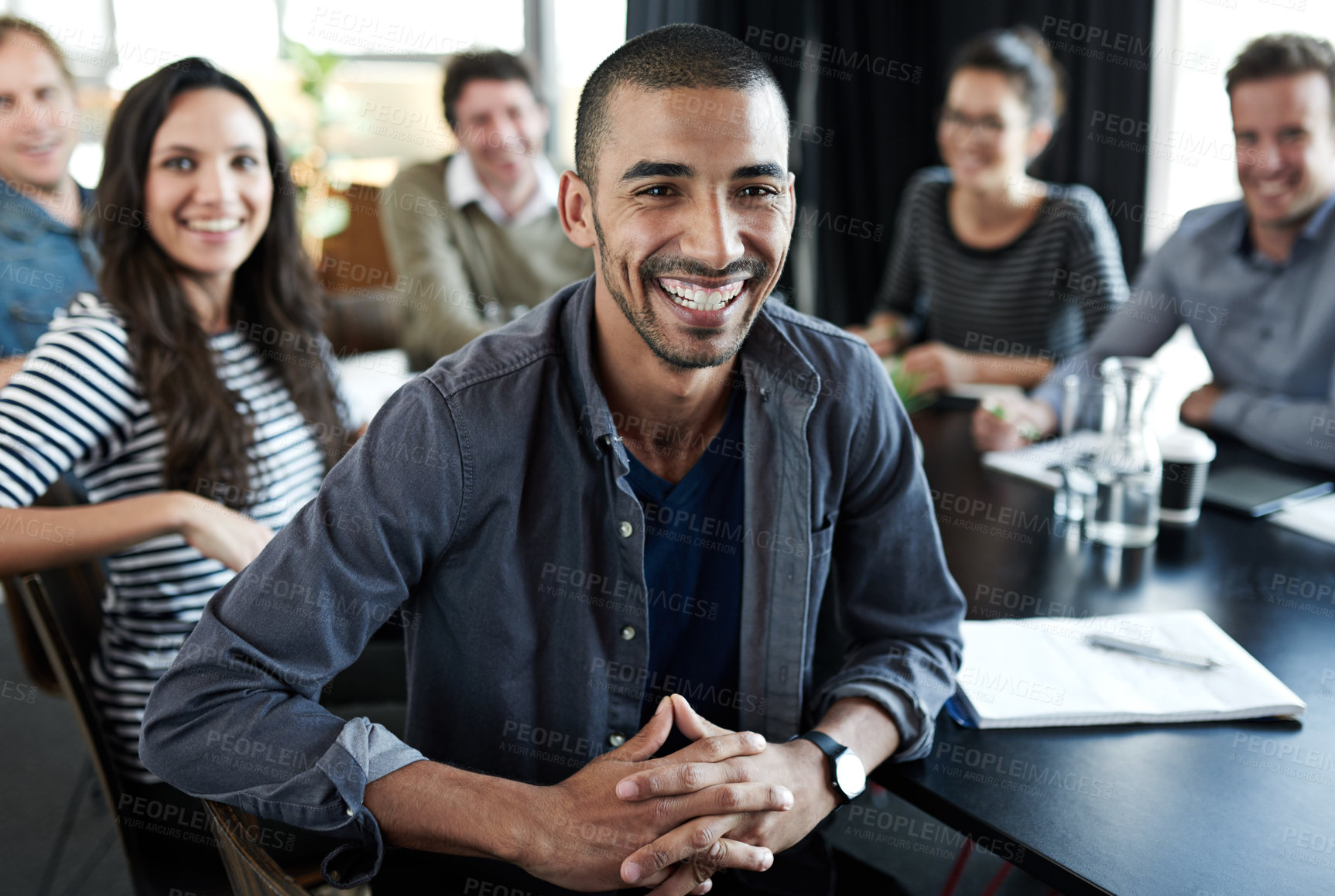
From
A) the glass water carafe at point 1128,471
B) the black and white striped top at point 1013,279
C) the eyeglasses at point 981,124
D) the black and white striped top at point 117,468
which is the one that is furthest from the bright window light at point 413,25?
the glass water carafe at point 1128,471

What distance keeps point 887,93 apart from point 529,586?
342 cm

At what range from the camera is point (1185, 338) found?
13.4 ft

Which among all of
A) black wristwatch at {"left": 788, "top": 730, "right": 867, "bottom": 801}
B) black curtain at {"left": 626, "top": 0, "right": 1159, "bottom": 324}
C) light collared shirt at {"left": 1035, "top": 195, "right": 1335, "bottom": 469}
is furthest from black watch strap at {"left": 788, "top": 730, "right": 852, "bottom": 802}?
black curtain at {"left": 626, "top": 0, "right": 1159, "bottom": 324}

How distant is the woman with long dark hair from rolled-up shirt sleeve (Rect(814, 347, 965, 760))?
0.83 meters

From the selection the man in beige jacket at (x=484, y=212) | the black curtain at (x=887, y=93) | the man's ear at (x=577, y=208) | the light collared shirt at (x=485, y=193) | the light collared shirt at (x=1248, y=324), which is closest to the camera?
the man's ear at (x=577, y=208)

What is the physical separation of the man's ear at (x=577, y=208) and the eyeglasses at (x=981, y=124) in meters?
1.92

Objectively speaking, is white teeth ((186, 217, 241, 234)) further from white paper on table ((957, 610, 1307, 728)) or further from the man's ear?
white paper on table ((957, 610, 1307, 728))

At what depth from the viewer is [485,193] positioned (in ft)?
10.6

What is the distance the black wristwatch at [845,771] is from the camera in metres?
1.10

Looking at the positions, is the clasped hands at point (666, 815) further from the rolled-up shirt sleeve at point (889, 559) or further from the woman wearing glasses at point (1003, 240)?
the woman wearing glasses at point (1003, 240)

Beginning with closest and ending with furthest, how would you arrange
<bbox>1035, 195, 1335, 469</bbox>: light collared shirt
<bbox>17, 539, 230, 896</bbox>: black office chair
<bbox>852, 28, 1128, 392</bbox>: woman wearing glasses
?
1. <bbox>17, 539, 230, 896</bbox>: black office chair
2. <bbox>1035, 195, 1335, 469</bbox>: light collared shirt
3. <bbox>852, 28, 1128, 392</bbox>: woman wearing glasses

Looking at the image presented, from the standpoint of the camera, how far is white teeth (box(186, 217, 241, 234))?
1.71 metres

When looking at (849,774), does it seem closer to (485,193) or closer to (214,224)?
(214,224)

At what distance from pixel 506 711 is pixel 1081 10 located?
330cm
